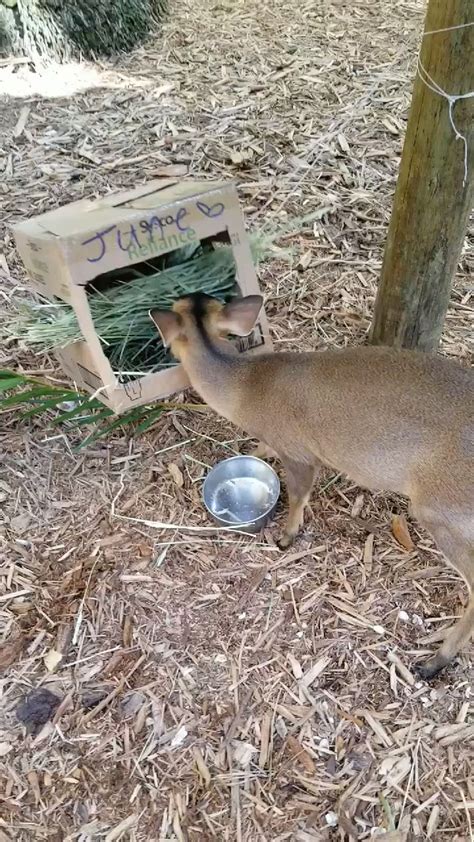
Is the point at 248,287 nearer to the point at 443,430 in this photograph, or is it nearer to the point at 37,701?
the point at 443,430

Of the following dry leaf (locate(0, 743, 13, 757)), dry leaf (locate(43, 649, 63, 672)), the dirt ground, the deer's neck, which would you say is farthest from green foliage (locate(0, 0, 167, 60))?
dry leaf (locate(0, 743, 13, 757))

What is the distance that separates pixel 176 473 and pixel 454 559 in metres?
1.44

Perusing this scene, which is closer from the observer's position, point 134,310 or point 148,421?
point 134,310

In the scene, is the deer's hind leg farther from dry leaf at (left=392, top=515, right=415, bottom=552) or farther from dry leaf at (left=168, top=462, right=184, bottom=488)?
dry leaf at (left=168, top=462, right=184, bottom=488)

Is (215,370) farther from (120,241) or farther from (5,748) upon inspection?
(5,748)

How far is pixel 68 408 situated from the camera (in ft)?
12.7

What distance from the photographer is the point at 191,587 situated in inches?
122

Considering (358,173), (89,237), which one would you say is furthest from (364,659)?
(358,173)

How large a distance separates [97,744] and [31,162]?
429 cm

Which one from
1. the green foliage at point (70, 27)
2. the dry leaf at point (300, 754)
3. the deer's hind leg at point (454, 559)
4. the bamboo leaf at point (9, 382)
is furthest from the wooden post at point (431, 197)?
the green foliage at point (70, 27)

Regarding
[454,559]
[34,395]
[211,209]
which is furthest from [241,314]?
[454,559]

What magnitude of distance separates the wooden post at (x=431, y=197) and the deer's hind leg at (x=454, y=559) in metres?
1.22

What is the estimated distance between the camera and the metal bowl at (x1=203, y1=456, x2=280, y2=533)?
3.42 m

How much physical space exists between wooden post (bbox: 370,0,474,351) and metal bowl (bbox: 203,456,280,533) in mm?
943
